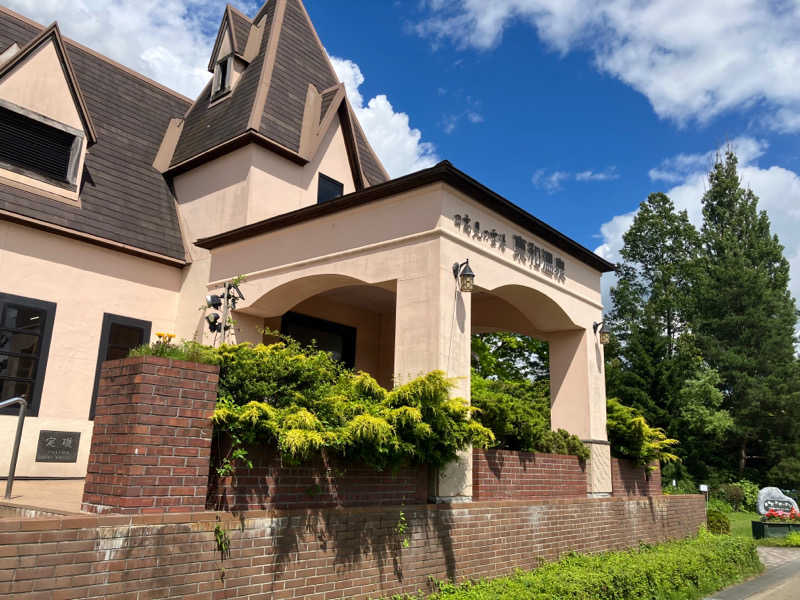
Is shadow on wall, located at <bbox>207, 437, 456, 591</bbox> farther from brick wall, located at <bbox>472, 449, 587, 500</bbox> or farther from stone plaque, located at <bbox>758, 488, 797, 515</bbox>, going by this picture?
stone plaque, located at <bbox>758, 488, 797, 515</bbox>

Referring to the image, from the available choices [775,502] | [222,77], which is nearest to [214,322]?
[222,77]

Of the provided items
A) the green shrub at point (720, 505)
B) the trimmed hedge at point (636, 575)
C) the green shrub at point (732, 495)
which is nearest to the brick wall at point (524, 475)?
the trimmed hedge at point (636, 575)

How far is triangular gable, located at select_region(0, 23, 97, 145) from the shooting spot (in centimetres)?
1215

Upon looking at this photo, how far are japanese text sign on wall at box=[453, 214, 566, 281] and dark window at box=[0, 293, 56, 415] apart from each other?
25.3ft

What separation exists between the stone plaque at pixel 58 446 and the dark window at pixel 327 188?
758cm

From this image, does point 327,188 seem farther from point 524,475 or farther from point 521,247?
point 524,475

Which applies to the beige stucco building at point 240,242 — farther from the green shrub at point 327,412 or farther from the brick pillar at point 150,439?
the brick pillar at point 150,439

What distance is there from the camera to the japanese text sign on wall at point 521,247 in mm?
10203

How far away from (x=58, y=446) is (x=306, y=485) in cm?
671

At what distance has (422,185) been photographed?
9.91 meters

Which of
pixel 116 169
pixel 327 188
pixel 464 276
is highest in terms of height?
pixel 327 188

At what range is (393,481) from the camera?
8031 millimetres

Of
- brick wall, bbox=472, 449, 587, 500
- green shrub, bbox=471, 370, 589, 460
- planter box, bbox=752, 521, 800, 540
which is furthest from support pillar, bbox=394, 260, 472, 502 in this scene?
planter box, bbox=752, 521, 800, 540

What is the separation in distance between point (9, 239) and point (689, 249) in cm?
4427
